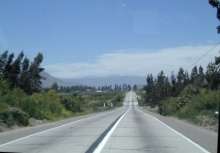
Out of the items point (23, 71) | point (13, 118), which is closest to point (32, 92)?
point (23, 71)

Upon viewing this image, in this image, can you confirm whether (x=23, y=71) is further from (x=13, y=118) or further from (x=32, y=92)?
(x=13, y=118)

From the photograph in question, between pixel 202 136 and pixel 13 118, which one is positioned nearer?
pixel 202 136

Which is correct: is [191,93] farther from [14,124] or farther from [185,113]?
[14,124]

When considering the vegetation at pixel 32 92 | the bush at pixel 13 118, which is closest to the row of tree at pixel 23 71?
the vegetation at pixel 32 92

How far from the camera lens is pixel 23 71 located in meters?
124

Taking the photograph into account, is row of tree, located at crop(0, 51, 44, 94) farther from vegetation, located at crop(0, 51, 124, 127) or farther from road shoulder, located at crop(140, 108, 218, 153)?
road shoulder, located at crop(140, 108, 218, 153)

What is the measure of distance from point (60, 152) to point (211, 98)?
42.2 metres

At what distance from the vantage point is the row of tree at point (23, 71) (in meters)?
113

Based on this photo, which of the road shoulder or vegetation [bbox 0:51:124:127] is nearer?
the road shoulder

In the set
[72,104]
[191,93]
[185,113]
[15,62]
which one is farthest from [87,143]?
[15,62]

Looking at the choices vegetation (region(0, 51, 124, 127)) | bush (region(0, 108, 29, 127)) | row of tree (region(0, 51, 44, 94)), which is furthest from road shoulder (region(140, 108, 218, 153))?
row of tree (region(0, 51, 44, 94))

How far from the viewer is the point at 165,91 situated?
167m

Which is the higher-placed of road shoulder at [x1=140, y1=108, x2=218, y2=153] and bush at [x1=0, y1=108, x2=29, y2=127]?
bush at [x1=0, y1=108, x2=29, y2=127]

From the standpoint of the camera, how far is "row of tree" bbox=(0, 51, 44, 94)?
112875 mm
